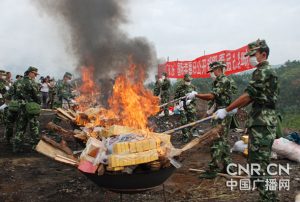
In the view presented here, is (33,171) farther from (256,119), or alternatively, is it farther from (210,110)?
(256,119)

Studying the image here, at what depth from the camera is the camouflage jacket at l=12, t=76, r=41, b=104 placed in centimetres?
978

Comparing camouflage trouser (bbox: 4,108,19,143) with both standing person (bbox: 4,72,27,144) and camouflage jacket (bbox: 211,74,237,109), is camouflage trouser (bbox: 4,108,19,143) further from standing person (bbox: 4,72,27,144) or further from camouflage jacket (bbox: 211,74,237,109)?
camouflage jacket (bbox: 211,74,237,109)

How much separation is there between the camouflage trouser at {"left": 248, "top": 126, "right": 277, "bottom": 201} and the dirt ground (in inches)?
42.4

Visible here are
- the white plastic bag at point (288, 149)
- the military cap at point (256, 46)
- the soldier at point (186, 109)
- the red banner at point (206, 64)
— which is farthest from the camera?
the red banner at point (206, 64)

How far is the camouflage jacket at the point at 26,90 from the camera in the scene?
978 cm

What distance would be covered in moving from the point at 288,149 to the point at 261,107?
409 cm

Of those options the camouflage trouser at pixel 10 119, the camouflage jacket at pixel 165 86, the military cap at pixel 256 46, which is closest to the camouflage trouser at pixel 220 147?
the military cap at pixel 256 46

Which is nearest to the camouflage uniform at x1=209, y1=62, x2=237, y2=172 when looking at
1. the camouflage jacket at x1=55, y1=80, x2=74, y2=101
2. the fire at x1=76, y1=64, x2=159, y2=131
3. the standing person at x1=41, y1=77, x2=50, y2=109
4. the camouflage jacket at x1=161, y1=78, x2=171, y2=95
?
the fire at x1=76, y1=64, x2=159, y2=131

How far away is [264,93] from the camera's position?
16.2 feet

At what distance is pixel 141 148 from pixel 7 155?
21.4ft

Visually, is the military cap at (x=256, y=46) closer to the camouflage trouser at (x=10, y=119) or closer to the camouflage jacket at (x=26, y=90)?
the camouflage jacket at (x=26, y=90)

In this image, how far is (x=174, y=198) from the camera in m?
6.16

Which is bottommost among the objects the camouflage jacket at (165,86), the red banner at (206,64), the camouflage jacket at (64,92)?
the camouflage jacket at (64,92)

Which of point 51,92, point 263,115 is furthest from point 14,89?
point 51,92
